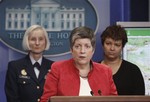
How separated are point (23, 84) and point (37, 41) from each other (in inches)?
14.8

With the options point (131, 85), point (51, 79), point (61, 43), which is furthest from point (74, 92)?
point (61, 43)

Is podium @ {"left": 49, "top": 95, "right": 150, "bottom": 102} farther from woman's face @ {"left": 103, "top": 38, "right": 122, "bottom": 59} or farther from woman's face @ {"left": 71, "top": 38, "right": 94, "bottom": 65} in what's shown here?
woman's face @ {"left": 103, "top": 38, "right": 122, "bottom": 59}

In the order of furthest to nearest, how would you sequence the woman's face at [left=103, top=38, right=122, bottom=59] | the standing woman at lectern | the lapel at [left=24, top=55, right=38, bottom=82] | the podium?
the lapel at [left=24, top=55, right=38, bottom=82]
the woman's face at [left=103, top=38, right=122, bottom=59]
the standing woman at lectern
the podium

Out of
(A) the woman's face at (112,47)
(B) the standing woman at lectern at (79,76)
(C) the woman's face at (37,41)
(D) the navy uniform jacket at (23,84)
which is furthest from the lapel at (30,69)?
(B) the standing woman at lectern at (79,76)

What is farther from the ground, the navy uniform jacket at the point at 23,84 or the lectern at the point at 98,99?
the lectern at the point at 98,99

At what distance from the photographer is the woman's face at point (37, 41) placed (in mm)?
2594

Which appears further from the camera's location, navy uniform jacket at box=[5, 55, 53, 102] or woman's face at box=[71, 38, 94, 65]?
navy uniform jacket at box=[5, 55, 53, 102]

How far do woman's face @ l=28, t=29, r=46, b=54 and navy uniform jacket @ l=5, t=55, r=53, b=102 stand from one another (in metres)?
0.16

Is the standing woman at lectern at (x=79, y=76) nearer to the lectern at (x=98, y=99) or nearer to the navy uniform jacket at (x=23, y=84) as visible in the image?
the lectern at (x=98, y=99)

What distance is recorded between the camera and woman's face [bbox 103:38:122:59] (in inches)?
98.3

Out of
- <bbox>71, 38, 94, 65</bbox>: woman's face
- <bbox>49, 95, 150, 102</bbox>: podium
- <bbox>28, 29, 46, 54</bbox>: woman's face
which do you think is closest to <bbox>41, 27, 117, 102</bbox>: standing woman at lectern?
<bbox>71, 38, 94, 65</bbox>: woman's face

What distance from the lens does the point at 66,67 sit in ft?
5.26

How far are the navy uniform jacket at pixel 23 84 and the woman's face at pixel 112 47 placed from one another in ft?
1.91

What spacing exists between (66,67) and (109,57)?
3.32ft
